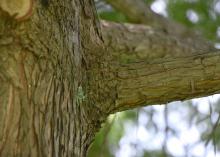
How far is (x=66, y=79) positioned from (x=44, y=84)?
77mm

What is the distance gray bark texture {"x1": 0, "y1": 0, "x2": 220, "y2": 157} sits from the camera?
4.82 ft

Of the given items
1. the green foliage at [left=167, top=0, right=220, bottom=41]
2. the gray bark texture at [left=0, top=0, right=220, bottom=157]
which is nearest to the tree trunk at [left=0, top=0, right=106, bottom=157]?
the gray bark texture at [left=0, top=0, right=220, bottom=157]

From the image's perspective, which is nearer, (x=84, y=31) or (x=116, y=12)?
(x=84, y=31)

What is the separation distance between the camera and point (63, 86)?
1569mm

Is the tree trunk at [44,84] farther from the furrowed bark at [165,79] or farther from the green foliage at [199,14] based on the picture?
the green foliage at [199,14]

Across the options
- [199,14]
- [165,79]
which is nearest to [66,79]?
[165,79]

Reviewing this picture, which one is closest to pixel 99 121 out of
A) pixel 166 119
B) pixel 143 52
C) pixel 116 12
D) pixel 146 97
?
pixel 146 97

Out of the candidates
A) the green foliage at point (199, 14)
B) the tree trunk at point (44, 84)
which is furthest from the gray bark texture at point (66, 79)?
the green foliage at point (199, 14)

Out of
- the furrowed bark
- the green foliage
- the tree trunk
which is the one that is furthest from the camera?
the green foliage

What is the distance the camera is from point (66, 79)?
1581mm

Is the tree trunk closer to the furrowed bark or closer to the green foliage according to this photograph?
the furrowed bark

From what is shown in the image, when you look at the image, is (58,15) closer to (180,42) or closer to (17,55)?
(17,55)

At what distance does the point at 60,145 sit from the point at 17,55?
244 mm

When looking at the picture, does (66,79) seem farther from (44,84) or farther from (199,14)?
(199,14)
